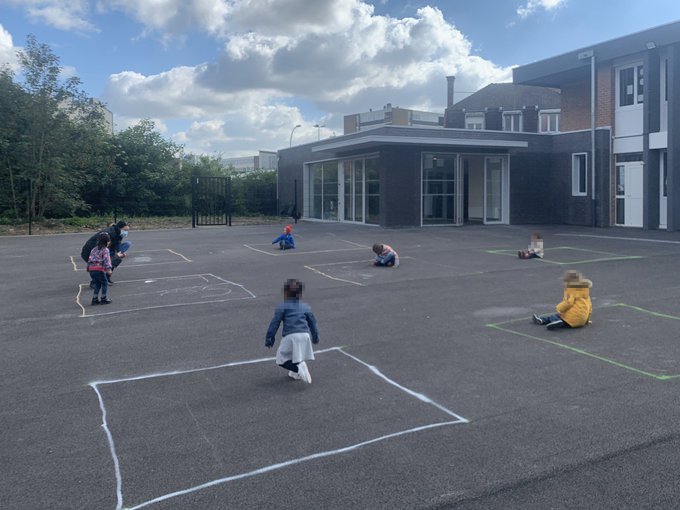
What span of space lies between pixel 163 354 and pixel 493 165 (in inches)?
943

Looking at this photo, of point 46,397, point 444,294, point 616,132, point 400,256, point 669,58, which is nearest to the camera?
point 46,397

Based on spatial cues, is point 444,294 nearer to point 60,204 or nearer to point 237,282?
point 237,282

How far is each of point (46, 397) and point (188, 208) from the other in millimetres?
32401

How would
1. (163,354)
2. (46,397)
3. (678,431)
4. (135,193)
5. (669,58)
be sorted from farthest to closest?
(135,193) → (669,58) → (163,354) → (46,397) → (678,431)

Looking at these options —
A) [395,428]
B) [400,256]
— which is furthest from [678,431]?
[400,256]

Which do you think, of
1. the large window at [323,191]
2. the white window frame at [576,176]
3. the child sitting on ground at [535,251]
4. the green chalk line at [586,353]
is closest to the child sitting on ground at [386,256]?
the child sitting on ground at [535,251]

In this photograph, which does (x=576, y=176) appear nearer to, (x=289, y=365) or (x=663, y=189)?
(x=663, y=189)

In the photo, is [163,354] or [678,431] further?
[163,354]

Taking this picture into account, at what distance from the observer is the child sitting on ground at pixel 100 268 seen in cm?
1126

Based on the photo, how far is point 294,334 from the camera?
21.4 ft

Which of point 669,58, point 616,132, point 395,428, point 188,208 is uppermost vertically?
point 669,58

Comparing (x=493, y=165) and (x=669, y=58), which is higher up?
(x=669, y=58)

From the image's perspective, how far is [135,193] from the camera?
119 feet

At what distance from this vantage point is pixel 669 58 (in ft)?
75.7
